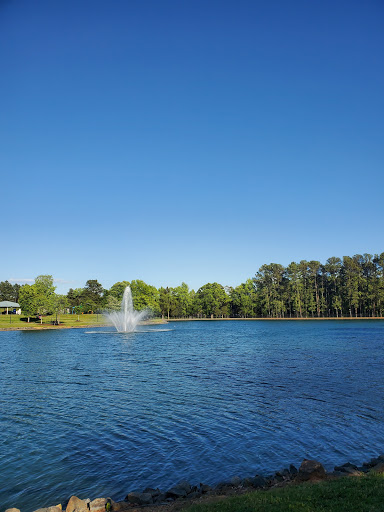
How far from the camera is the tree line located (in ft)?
507

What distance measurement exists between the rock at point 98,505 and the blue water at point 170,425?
3.94ft

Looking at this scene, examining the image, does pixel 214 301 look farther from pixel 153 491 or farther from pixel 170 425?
pixel 153 491

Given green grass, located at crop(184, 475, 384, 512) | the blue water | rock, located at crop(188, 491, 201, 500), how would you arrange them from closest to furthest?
1. green grass, located at crop(184, 475, 384, 512)
2. rock, located at crop(188, 491, 201, 500)
3. the blue water

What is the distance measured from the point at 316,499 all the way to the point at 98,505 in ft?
20.0

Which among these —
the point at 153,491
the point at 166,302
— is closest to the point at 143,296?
the point at 166,302

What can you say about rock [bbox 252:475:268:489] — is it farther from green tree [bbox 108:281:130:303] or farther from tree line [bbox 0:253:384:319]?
green tree [bbox 108:281:130:303]

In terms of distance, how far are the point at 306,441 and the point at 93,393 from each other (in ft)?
50.4

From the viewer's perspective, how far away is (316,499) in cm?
953

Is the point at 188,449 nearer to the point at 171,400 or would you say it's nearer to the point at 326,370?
the point at 171,400

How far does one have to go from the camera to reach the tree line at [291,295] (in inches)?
6088

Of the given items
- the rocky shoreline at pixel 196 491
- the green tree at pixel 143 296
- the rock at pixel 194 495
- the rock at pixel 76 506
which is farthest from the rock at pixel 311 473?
the green tree at pixel 143 296

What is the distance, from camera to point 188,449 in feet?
51.1

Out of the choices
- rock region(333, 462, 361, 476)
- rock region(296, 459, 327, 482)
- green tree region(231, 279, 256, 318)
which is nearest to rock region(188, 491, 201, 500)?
rock region(296, 459, 327, 482)

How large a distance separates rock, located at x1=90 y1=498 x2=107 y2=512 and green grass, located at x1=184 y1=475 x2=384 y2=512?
2.65 m
